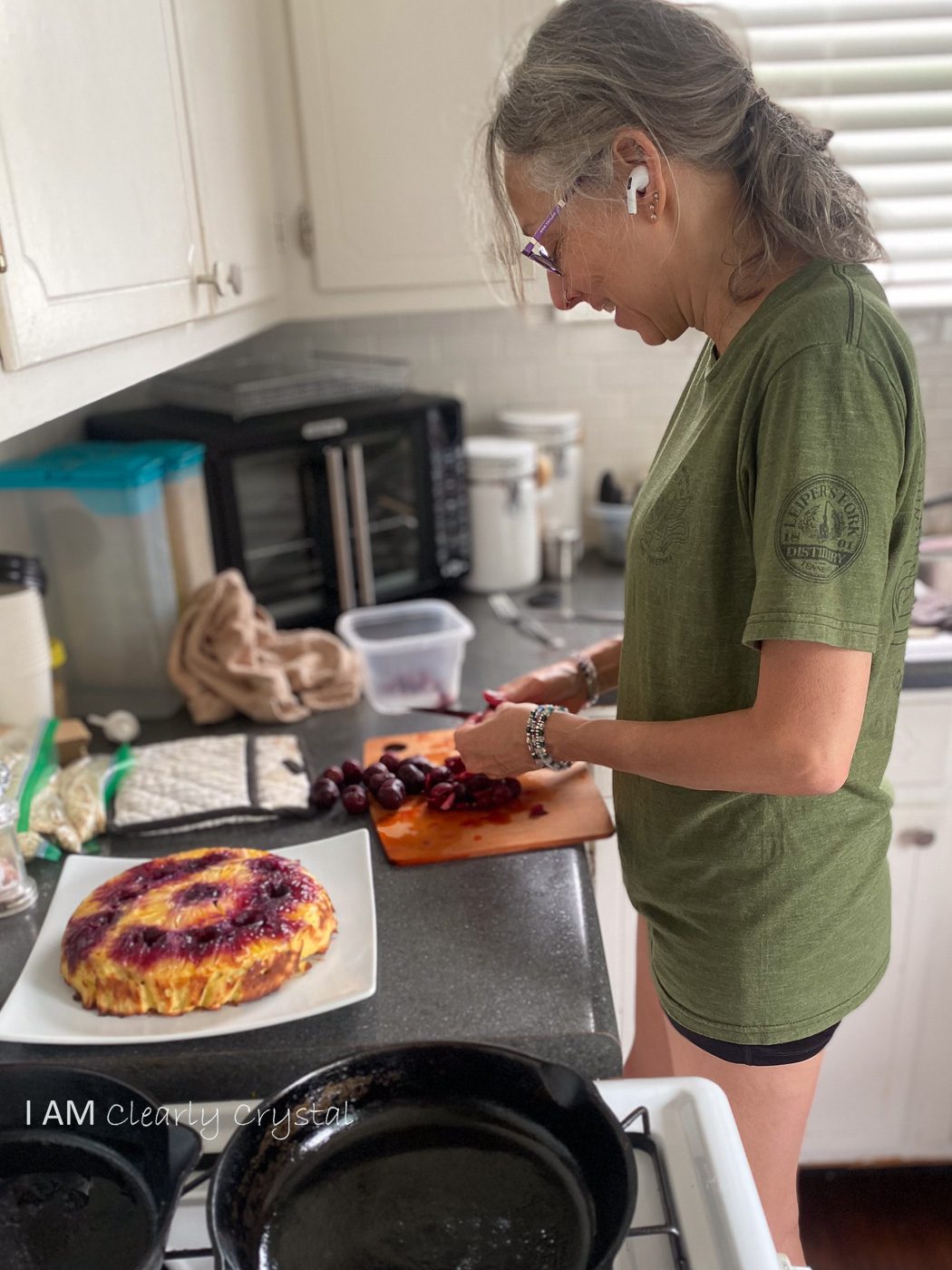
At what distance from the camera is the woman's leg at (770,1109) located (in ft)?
3.54

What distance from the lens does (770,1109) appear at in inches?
42.9

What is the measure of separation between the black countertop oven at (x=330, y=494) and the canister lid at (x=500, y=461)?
46 mm

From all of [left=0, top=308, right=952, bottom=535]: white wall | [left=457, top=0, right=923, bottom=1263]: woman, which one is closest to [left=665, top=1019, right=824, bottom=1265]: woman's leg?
[left=457, top=0, right=923, bottom=1263]: woman

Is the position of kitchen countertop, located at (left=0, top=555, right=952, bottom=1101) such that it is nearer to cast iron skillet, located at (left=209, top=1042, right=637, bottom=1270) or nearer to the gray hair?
cast iron skillet, located at (left=209, top=1042, right=637, bottom=1270)

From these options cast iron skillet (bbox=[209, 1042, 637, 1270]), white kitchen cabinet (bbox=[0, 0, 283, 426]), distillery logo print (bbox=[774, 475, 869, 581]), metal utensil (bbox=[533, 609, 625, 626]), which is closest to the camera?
cast iron skillet (bbox=[209, 1042, 637, 1270])

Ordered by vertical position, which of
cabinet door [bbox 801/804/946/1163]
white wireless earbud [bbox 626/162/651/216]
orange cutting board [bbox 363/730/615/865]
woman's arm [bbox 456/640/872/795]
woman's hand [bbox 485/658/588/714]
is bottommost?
cabinet door [bbox 801/804/946/1163]

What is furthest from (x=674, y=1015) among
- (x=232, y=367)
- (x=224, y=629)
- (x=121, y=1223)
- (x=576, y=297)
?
(x=232, y=367)

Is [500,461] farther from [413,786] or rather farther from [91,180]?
[91,180]

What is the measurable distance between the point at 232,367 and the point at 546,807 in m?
1.20

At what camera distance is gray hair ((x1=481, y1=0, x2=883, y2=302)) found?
87 centimetres

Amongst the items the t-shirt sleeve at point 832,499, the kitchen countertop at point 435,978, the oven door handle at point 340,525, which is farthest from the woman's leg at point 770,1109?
the oven door handle at point 340,525

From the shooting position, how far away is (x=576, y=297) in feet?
Result: 3.47

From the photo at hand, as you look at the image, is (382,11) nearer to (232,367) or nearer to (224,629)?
(232,367)

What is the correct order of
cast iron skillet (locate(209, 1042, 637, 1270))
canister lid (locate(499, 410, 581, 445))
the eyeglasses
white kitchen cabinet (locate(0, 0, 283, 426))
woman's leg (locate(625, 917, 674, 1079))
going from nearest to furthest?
cast iron skillet (locate(209, 1042, 637, 1270)), white kitchen cabinet (locate(0, 0, 283, 426)), the eyeglasses, woman's leg (locate(625, 917, 674, 1079)), canister lid (locate(499, 410, 581, 445))
